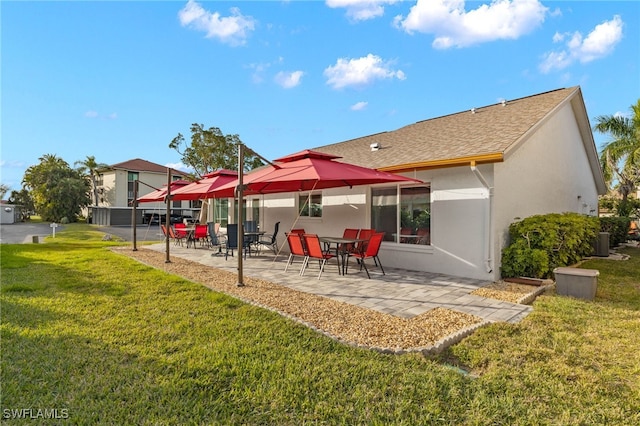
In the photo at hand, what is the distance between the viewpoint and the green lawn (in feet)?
8.69

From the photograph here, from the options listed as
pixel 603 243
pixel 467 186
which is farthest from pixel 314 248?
pixel 603 243

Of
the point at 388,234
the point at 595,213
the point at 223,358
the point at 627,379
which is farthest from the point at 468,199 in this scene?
the point at 595,213

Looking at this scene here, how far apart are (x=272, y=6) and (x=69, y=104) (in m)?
9.14

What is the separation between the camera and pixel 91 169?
49156 mm

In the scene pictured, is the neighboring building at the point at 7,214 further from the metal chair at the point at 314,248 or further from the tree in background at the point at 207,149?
the metal chair at the point at 314,248

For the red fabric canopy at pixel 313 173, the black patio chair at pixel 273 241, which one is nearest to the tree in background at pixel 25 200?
the black patio chair at pixel 273 241

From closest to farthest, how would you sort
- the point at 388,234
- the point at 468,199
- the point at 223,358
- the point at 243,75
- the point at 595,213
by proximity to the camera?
the point at 223,358
the point at 468,199
the point at 388,234
the point at 243,75
the point at 595,213

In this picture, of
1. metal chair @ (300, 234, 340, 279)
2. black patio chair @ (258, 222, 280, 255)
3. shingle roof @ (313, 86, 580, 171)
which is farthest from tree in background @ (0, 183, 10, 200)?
metal chair @ (300, 234, 340, 279)

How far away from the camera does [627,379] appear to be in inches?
130

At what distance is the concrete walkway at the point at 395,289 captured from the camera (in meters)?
5.37

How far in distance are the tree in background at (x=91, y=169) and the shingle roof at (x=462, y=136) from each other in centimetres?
4877

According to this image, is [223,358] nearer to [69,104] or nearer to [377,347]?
[377,347]

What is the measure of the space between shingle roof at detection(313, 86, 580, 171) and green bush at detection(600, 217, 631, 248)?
611cm

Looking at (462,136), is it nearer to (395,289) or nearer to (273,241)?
(395,289)
